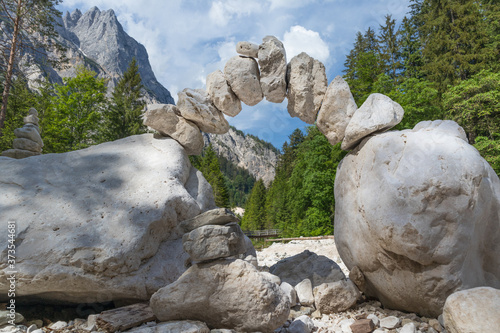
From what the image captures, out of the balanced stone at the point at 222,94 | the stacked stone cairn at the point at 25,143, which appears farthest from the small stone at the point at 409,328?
the stacked stone cairn at the point at 25,143

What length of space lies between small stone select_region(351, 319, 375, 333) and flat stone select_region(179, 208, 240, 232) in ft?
6.04

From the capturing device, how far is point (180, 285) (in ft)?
10.9

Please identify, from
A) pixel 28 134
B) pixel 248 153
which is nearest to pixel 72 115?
pixel 28 134

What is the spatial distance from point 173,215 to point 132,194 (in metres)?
0.71

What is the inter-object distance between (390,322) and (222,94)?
457cm

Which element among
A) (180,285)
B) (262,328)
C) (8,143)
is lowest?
(262,328)

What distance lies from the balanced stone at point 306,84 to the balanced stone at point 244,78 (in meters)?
0.68

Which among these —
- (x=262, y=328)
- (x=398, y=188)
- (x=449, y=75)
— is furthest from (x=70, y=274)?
(x=449, y=75)

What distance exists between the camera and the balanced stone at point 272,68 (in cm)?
556

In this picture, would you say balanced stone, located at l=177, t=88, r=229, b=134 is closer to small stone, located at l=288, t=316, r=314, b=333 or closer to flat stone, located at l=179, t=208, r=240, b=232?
flat stone, located at l=179, t=208, r=240, b=232

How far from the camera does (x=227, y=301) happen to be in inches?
126

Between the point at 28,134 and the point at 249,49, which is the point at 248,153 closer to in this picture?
the point at 28,134

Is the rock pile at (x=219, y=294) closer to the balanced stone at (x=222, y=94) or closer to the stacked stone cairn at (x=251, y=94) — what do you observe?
the stacked stone cairn at (x=251, y=94)

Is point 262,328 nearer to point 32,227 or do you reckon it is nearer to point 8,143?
point 32,227
